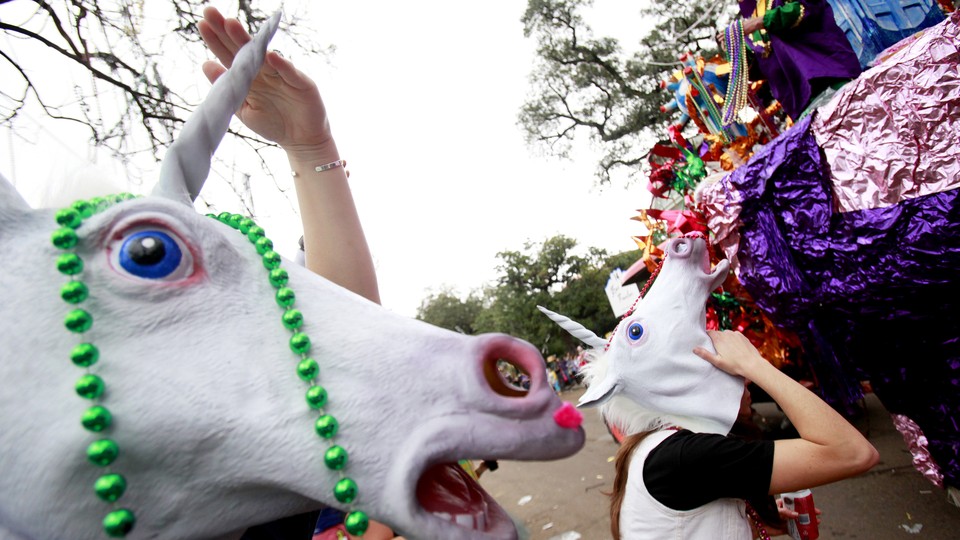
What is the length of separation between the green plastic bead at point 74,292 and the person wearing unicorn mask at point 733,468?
152cm

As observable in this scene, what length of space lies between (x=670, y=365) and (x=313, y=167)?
1.39 meters

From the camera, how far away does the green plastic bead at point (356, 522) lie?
0.66 meters

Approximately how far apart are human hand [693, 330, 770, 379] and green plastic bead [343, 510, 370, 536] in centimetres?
144

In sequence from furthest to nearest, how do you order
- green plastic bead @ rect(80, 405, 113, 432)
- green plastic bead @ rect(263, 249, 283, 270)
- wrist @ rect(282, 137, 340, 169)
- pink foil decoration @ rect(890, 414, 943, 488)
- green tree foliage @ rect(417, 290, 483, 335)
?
green tree foliage @ rect(417, 290, 483, 335)
pink foil decoration @ rect(890, 414, 943, 488)
wrist @ rect(282, 137, 340, 169)
green plastic bead @ rect(263, 249, 283, 270)
green plastic bead @ rect(80, 405, 113, 432)

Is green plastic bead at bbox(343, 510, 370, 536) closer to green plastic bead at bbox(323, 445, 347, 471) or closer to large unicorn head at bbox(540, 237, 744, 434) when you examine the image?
green plastic bead at bbox(323, 445, 347, 471)

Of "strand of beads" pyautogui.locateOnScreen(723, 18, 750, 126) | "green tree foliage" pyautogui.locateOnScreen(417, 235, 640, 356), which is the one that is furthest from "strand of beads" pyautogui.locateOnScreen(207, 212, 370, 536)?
"green tree foliage" pyautogui.locateOnScreen(417, 235, 640, 356)

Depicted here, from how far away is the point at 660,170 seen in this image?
15.5ft

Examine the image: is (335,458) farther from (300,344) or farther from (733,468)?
(733,468)

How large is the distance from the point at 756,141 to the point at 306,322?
3.80 metres

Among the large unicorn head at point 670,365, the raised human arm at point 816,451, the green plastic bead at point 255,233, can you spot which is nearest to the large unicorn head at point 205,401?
the green plastic bead at point 255,233

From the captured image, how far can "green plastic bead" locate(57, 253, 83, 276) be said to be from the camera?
27.4 inches

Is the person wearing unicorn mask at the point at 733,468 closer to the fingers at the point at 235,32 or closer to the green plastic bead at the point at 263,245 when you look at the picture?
the green plastic bead at the point at 263,245

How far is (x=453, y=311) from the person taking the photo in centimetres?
3847

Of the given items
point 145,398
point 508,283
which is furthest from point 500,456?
point 508,283
